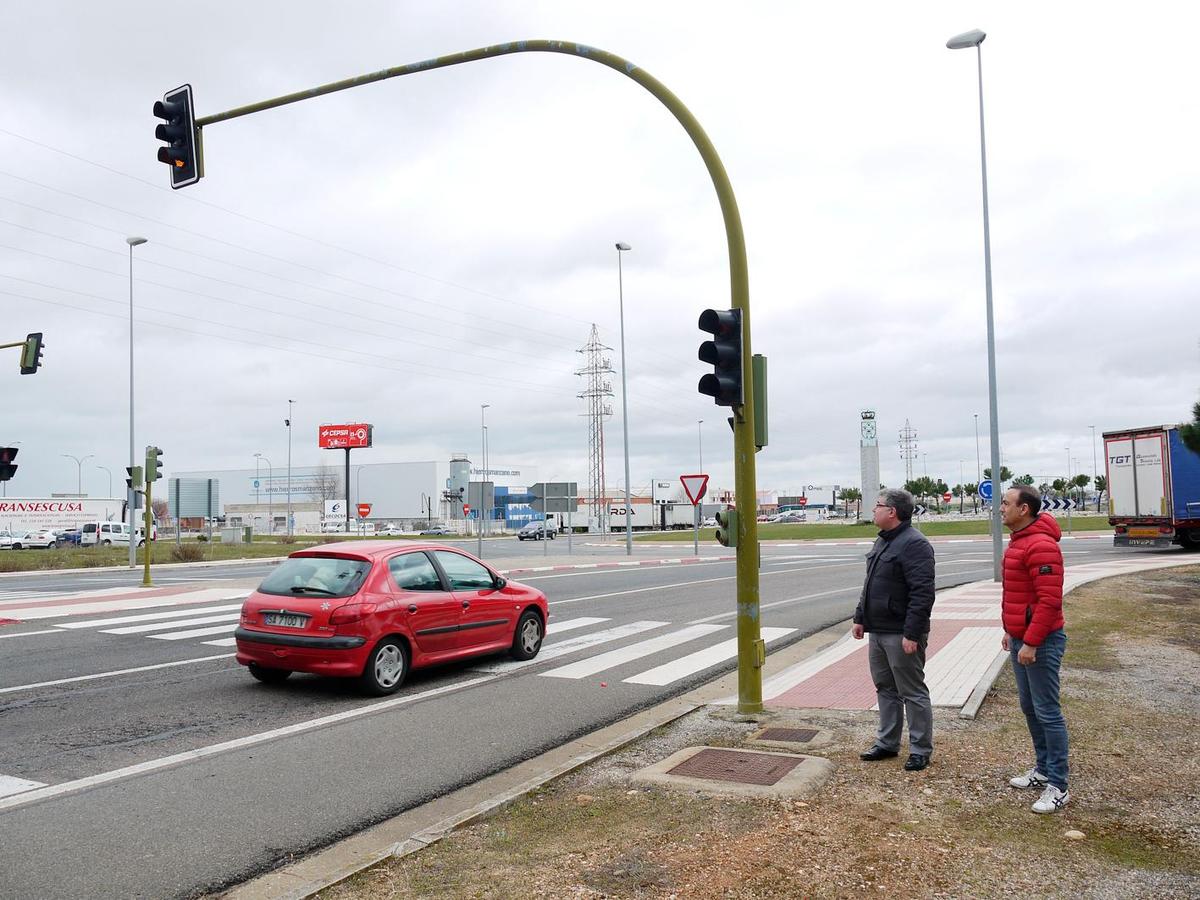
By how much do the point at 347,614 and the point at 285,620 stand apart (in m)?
0.69

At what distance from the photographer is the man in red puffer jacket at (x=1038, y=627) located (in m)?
5.36

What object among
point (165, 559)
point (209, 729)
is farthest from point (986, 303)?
point (165, 559)

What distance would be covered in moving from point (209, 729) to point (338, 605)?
5.16 feet

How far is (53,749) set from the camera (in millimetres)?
7113

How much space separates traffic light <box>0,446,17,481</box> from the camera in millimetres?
28375

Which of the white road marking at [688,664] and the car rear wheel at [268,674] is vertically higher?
the car rear wheel at [268,674]

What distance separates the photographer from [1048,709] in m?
5.49

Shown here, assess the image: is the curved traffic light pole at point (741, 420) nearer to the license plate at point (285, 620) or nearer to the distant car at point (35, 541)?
the license plate at point (285, 620)

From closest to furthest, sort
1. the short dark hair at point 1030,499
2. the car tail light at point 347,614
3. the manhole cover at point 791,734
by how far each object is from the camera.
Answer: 1. the short dark hair at point 1030,499
2. the manhole cover at point 791,734
3. the car tail light at point 347,614

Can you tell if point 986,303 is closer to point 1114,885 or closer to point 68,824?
point 1114,885

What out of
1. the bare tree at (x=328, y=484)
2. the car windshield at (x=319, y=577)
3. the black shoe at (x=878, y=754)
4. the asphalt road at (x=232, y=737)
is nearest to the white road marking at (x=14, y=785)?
the asphalt road at (x=232, y=737)

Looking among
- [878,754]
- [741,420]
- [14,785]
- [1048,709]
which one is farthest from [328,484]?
[1048,709]

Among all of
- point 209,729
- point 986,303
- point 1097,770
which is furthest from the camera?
point 986,303

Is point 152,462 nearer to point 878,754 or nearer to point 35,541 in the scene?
point 878,754
